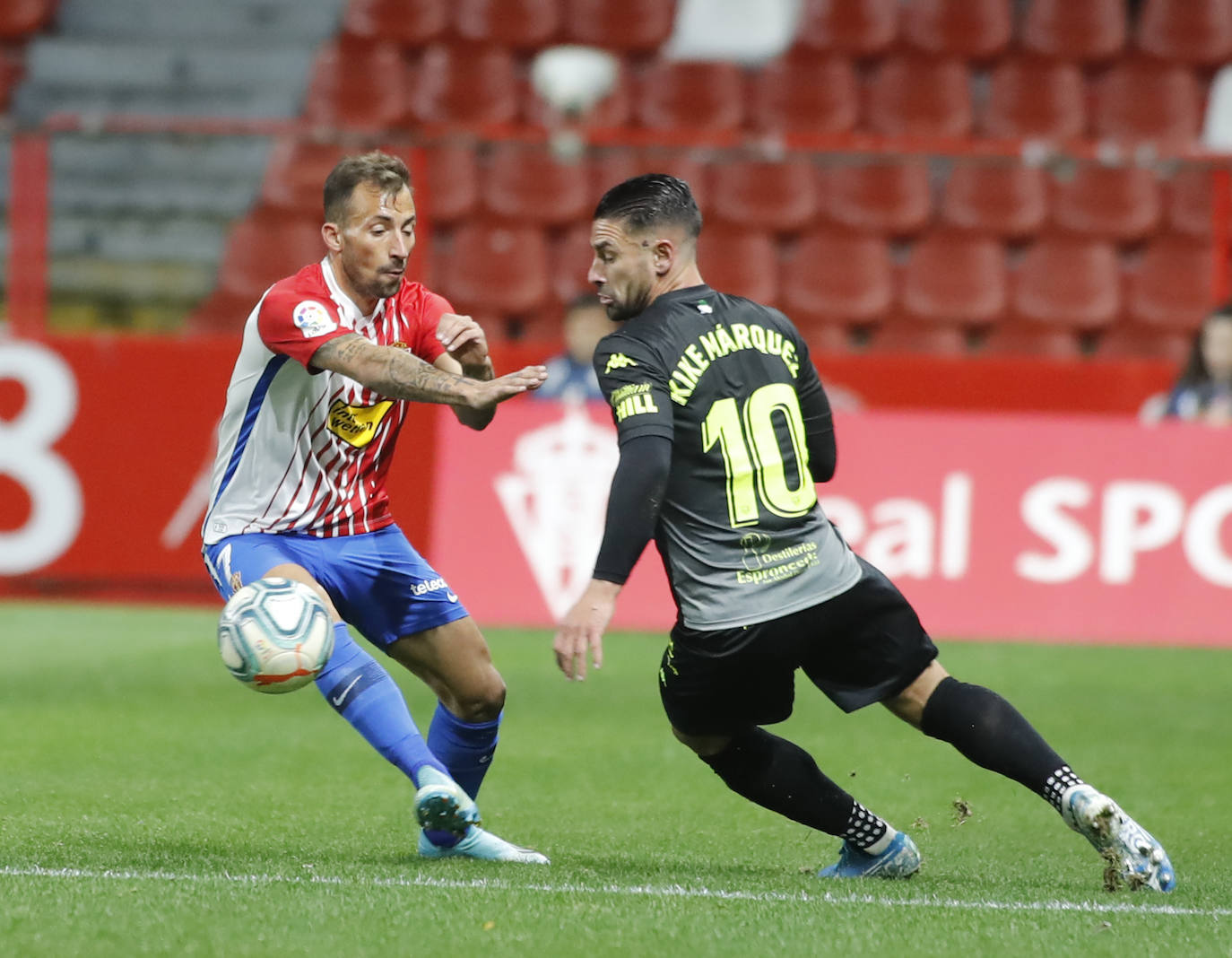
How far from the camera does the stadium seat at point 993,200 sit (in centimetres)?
1268

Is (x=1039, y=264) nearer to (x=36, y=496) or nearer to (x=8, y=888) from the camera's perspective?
(x=36, y=496)

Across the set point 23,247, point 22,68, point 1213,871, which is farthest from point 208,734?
point 22,68

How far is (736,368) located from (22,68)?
1097 centimetres

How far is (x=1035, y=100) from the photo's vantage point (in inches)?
565

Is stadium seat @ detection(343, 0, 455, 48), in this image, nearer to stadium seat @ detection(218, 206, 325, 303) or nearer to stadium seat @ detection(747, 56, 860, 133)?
stadium seat @ detection(747, 56, 860, 133)

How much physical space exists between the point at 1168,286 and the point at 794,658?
31.0 feet

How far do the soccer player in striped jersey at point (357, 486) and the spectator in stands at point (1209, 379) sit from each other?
21.6 feet

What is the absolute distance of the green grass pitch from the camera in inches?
152

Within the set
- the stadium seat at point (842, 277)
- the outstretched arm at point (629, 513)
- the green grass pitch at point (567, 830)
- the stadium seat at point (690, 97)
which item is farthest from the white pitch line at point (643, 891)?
the stadium seat at point (690, 97)

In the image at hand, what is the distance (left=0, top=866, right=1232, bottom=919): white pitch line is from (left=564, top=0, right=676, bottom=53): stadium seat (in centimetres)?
1086

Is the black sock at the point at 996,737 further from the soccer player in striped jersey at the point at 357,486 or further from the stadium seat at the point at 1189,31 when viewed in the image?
the stadium seat at the point at 1189,31

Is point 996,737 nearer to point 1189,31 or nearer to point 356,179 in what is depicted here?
point 356,179

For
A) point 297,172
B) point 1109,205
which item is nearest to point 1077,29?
point 1109,205

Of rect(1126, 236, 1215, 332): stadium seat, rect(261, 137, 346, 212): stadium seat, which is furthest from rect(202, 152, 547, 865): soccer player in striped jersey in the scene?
rect(1126, 236, 1215, 332): stadium seat
